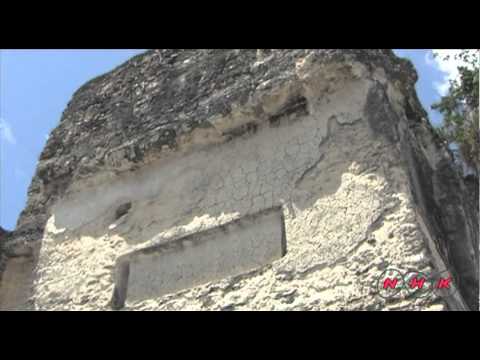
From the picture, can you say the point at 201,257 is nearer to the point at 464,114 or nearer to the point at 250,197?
the point at 250,197

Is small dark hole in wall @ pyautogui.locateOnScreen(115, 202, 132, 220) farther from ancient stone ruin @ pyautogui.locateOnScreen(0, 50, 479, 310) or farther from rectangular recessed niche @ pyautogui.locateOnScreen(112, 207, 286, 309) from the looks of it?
rectangular recessed niche @ pyautogui.locateOnScreen(112, 207, 286, 309)

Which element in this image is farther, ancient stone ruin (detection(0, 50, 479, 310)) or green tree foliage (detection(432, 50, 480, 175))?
green tree foliage (detection(432, 50, 480, 175))

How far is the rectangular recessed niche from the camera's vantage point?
3.93 m

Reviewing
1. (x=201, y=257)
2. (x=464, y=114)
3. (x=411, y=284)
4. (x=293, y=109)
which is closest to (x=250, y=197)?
(x=201, y=257)

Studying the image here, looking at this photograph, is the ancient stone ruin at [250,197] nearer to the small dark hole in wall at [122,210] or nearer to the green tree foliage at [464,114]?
the small dark hole in wall at [122,210]

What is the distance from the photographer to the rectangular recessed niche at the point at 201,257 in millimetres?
3928

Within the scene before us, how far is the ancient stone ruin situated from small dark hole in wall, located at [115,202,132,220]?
0.04 feet

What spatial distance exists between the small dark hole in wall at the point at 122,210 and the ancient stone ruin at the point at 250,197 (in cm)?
1

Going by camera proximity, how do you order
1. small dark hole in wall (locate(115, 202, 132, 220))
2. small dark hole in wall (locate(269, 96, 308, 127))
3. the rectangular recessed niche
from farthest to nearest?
small dark hole in wall (locate(115, 202, 132, 220)) → small dark hole in wall (locate(269, 96, 308, 127)) → the rectangular recessed niche

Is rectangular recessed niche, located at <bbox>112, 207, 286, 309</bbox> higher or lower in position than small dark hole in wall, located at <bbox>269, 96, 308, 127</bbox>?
lower

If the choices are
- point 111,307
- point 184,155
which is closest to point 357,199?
point 184,155

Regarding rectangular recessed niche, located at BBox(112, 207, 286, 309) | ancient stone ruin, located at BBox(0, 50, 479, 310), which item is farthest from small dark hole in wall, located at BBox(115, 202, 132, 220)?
rectangular recessed niche, located at BBox(112, 207, 286, 309)
